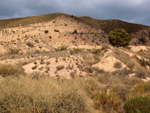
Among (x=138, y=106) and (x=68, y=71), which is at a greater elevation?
(x=138, y=106)

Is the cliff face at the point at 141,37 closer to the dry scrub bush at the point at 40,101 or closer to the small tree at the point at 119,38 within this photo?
the small tree at the point at 119,38

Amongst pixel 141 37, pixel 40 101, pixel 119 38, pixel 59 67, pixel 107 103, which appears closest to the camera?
pixel 40 101

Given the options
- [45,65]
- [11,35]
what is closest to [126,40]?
[45,65]

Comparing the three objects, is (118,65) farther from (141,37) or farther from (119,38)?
(141,37)

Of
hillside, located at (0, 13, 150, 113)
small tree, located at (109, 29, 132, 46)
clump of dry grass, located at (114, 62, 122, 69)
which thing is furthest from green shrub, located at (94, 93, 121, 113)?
small tree, located at (109, 29, 132, 46)

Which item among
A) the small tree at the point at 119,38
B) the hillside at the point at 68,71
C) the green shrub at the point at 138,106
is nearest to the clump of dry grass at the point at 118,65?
the hillside at the point at 68,71

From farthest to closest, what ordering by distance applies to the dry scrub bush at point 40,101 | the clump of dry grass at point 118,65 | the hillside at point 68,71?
the clump of dry grass at point 118,65 → the hillside at point 68,71 → the dry scrub bush at point 40,101

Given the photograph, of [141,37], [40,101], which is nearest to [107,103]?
[40,101]

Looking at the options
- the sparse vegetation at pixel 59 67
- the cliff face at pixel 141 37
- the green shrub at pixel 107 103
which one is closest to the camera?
the green shrub at pixel 107 103

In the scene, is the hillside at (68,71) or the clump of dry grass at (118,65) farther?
the clump of dry grass at (118,65)

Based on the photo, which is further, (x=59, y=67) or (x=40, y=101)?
(x=59, y=67)

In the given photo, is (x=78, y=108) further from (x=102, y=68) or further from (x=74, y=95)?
(x=102, y=68)

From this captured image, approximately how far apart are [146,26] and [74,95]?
51428 millimetres

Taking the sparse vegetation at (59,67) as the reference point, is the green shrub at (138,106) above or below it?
above
